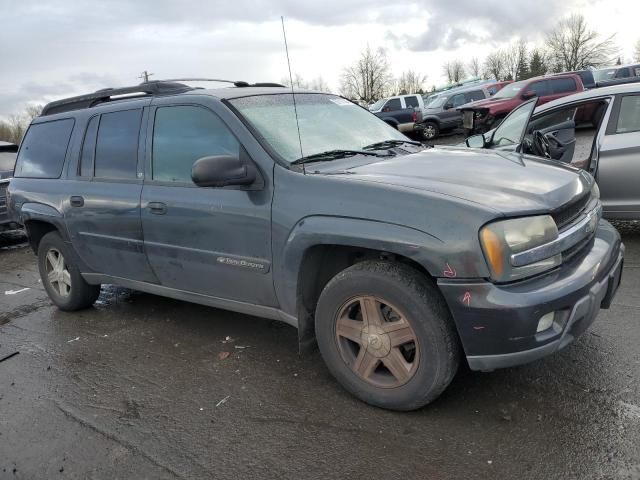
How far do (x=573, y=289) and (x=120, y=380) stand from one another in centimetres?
286

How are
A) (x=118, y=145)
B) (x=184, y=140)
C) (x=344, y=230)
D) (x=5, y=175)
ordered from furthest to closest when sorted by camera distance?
(x=5, y=175) < (x=118, y=145) < (x=184, y=140) < (x=344, y=230)

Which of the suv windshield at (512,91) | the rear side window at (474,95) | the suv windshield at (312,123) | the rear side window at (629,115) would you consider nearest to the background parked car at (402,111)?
the rear side window at (474,95)

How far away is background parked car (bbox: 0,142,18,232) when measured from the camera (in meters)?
8.64

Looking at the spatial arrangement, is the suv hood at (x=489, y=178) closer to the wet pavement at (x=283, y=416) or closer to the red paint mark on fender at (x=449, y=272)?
the red paint mark on fender at (x=449, y=272)

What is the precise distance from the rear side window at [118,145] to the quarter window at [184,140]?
26cm

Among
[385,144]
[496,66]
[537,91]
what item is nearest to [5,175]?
[385,144]

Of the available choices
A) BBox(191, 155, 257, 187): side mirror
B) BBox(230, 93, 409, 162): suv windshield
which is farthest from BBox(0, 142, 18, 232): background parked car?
BBox(191, 155, 257, 187): side mirror

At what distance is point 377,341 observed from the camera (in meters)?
2.83

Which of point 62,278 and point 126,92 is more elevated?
point 126,92

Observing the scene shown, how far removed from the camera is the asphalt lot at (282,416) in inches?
98.6

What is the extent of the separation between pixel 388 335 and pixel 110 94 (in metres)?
3.32

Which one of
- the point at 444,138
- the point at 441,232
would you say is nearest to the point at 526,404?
the point at 441,232

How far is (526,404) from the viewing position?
285cm

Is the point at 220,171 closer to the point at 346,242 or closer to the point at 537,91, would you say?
the point at 346,242
